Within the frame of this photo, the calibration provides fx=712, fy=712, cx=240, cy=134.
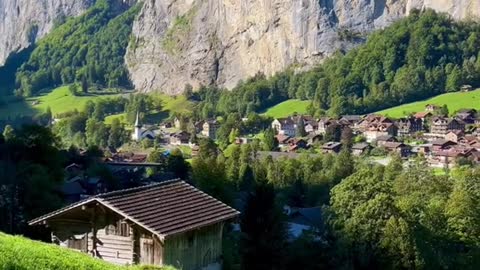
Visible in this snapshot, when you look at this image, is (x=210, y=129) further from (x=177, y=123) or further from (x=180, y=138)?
(x=177, y=123)

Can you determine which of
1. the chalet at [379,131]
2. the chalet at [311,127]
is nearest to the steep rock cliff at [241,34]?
the chalet at [311,127]

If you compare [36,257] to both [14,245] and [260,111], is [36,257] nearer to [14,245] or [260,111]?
[14,245]

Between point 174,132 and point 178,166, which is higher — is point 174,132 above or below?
below

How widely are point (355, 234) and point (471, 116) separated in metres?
75.5

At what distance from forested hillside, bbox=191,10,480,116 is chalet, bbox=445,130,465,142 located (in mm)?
25819

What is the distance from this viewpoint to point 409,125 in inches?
3797

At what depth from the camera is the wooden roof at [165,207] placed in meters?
16.7

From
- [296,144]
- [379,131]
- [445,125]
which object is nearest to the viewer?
[296,144]

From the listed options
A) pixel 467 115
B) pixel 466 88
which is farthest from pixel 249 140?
pixel 466 88

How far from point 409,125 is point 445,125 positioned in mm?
5335

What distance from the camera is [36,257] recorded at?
1181 centimetres

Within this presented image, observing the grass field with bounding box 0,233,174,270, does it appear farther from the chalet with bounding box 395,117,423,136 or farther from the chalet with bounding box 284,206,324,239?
the chalet with bounding box 395,117,423,136

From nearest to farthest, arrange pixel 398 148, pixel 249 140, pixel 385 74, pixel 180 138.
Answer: pixel 398 148 < pixel 249 140 < pixel 180 138 < pixel 385 74

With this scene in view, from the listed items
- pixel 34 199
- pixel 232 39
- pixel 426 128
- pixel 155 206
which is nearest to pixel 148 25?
pixel 232 39
